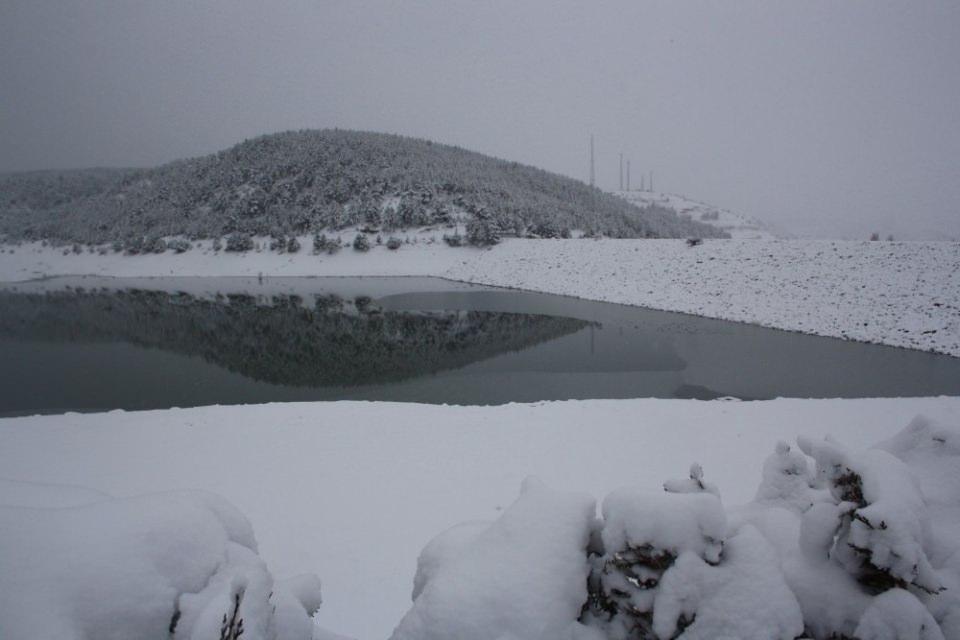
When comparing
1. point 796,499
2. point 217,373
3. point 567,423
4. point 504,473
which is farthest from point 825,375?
point 217,373

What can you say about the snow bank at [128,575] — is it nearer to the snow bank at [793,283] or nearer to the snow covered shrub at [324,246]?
the snow bank at [793,283]

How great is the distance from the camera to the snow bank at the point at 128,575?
197 centimetres

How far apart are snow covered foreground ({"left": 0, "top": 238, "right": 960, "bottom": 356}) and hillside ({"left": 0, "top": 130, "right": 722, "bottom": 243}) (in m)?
10.9

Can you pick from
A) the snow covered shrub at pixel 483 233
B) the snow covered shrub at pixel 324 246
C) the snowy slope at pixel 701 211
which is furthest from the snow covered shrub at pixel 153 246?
the snowy slope at pixel 701 211

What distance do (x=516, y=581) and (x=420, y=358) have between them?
15.6 meters

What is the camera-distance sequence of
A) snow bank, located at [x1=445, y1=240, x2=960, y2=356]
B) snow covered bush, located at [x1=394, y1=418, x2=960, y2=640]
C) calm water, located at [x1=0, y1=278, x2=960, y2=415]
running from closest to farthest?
snow covered bush, located at [x1=394, y1=418, x2=960, y2=640]
calm water, located at [x1=0, y1=278, x2=960, y2=415]
snow bank, located at [x1=445, y1=240, x2=960, y2=356]

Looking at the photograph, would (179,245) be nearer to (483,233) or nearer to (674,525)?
(483,233)

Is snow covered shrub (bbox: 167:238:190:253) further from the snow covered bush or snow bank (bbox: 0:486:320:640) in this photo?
the snow covered bush

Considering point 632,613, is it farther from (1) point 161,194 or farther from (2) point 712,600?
(1) point 161,194

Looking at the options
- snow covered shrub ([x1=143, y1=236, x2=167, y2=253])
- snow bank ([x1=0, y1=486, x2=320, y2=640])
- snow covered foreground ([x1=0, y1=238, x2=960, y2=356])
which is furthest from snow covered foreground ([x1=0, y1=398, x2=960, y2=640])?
snow covered shrub ([x1=143, y1=236, x2=167, y2=253])

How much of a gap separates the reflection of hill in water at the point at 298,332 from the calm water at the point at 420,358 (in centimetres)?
Result: 10

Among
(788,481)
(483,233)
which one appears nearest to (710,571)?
(788,481)

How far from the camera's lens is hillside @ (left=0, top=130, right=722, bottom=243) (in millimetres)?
62781

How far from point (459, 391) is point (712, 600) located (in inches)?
454
